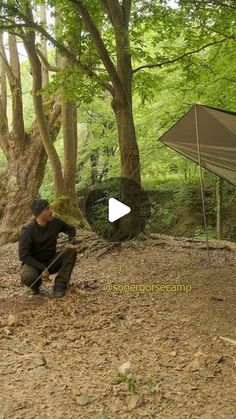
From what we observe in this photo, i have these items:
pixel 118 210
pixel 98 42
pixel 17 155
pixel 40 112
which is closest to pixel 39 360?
pixel 118 210

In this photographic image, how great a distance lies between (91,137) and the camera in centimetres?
1648

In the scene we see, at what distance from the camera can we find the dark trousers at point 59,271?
→ 4531 mm

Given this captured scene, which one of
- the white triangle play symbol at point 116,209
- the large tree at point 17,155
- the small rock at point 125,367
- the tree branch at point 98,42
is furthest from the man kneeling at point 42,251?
the large tree at point 17,155

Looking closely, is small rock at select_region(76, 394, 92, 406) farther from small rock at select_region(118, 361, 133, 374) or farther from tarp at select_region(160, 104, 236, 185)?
tarp at select_region(160, 104, 236, 185)

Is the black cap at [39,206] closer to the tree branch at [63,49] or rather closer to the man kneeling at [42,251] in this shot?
the man kneeling at [42,251]

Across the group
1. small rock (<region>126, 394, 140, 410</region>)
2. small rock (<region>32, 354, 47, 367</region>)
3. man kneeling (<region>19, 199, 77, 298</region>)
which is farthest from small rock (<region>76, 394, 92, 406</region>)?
man kneeling (<region>19, 199, 77, 298</region>)

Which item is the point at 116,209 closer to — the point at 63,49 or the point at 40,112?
the point at 63,49

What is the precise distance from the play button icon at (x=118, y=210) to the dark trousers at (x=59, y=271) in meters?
2.30

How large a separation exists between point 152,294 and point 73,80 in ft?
13.0

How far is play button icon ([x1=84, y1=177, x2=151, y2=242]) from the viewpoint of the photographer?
6840mm

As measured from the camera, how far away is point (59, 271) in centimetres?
466

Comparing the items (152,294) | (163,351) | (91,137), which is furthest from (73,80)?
(91,137)

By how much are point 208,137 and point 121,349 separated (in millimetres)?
3542

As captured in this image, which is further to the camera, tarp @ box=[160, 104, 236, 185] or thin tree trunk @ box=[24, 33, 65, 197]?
thin tree trunk @ box=[24, 33, 65, 197]
